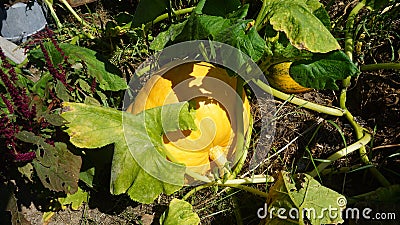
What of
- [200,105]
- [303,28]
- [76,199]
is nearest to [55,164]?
[76,199]

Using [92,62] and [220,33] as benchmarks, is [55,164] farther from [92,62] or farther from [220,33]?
[220,33]

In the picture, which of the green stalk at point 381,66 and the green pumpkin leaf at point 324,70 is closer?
the green pumpkin leaf at point 324,70

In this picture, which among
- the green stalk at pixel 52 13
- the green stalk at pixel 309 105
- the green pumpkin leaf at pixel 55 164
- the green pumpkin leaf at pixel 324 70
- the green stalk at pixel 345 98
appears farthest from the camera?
the green stalk at pixel 52 13

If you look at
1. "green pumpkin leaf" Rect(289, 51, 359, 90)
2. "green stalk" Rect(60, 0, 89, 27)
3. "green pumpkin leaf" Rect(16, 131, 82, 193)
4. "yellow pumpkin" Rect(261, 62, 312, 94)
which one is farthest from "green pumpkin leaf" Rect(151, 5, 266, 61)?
"green stalk" Rect(60, 0, 89, 27)

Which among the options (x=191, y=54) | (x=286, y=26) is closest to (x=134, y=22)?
(x=191, y=54)

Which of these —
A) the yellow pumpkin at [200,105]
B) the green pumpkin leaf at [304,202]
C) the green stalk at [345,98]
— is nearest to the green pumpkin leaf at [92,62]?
the yellow pumpkin at [200,105]

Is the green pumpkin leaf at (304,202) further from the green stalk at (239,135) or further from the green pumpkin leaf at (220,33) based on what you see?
the green pumpkin leaf at (220,33)
